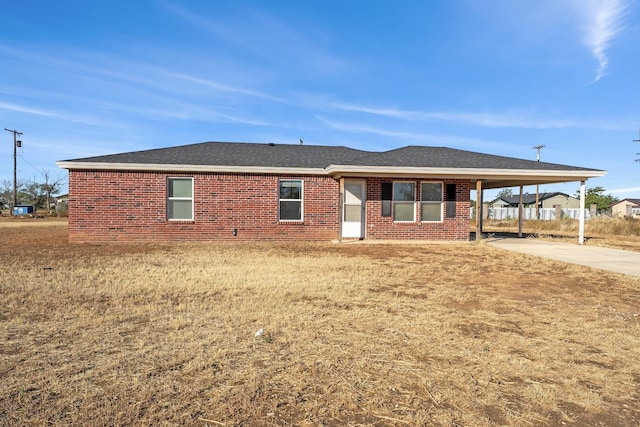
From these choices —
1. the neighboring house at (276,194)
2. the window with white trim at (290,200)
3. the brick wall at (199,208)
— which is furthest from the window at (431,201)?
the window with white trim at (290,200)

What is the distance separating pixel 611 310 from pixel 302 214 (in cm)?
1006

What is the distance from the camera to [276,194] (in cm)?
1381

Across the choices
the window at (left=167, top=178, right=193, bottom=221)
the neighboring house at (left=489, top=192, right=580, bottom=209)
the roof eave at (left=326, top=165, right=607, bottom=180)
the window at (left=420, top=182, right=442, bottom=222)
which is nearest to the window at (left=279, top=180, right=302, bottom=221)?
the roof eave at (left=326, top=165, right=607, bottom=180)

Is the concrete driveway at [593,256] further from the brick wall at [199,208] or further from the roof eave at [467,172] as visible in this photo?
the brick wall at [199,208]

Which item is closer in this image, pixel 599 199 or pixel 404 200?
pixel 404 200

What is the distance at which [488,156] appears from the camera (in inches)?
615

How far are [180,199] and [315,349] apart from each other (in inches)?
435

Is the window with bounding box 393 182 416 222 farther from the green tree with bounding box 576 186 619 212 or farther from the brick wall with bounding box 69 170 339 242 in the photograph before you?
the green tree with bounding box 576 186 619 212

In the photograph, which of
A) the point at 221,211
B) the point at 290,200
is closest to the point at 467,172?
the point at 290,200

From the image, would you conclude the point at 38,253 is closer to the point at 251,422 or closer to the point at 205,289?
the point at 205,289

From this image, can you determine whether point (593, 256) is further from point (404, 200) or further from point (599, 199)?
point (599, 199)

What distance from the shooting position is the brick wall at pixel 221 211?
13.0m

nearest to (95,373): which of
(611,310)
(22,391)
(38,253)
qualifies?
(22,391)

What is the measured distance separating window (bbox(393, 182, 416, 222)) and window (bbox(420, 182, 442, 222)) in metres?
0.34
